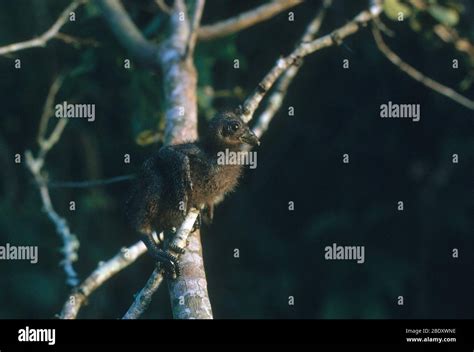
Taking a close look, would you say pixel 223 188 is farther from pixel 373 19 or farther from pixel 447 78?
pixel 447 78

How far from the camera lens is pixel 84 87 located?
24.3ft

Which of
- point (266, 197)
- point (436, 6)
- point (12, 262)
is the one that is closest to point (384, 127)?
point (266, 197)

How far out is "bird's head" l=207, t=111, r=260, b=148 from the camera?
16.6ft

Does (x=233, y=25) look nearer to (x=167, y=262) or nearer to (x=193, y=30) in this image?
(x=193, y=30)

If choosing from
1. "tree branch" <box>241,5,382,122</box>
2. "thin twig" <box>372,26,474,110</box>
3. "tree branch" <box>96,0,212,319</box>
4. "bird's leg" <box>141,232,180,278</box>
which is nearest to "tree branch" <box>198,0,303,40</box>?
"tree branch" <box>96,0,212,319</box>

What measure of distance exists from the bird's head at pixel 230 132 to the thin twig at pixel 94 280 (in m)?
0.84

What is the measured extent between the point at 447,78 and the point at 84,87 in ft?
12.5

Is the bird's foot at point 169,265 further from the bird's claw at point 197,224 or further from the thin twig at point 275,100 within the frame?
the thin twig at point 275,100

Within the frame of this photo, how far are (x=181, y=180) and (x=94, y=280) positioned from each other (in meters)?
0.80

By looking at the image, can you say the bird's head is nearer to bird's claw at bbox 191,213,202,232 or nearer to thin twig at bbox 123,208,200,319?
bird's claw at bbox 191,213,202,232

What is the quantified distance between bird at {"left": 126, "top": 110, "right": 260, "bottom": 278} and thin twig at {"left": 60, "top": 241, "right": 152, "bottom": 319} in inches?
7.0

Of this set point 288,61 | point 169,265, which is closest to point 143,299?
point 169,265

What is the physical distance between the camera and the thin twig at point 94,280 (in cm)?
452

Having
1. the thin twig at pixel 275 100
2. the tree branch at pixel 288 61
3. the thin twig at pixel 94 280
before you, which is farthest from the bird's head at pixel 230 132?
the thin twig at pixel 94 280
